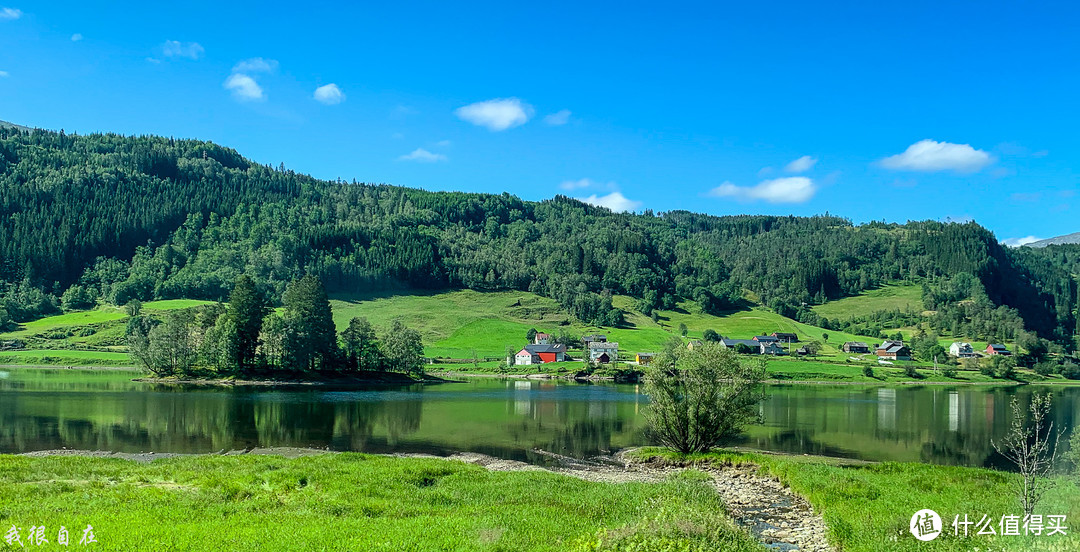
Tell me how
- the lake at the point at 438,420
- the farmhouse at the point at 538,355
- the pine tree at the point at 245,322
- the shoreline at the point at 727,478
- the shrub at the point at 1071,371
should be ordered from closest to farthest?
the shoreline at the point at 727,478 → the lake at the point at 438,420 → the pine tree at the point at 245,322 → the shrub at the point at 1071,371 → the farmhouse at the point at 538,355

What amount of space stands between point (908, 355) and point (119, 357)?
192388 mm

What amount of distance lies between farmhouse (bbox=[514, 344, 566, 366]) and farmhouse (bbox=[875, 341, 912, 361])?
85181 millimetres

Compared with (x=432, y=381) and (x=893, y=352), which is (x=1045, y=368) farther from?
(x=432, y=381)

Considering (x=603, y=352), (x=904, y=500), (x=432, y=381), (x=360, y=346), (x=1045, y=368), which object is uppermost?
(x=360, y=346)

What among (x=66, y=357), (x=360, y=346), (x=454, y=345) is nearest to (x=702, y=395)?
(x=360, y=346)

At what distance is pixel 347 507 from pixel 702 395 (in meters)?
29.8

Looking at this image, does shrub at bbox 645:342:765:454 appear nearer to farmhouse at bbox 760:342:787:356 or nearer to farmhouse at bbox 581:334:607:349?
farmhouse at bbox 581:334:607:349

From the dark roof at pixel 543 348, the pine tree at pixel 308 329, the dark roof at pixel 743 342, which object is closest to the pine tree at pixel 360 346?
the pine tree at pixel 308 329

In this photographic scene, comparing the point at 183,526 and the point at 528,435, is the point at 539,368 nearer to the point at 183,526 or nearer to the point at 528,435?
the point at 528,435

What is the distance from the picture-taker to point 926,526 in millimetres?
20531

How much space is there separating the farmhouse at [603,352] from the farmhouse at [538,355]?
7.67 m

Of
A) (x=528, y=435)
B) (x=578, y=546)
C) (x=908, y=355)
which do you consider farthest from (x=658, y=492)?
(x=908, y=355)

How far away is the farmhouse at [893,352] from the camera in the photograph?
173625mm

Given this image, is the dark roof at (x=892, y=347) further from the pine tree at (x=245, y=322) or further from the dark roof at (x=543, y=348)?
the pine tree at (x=245, y=322)
